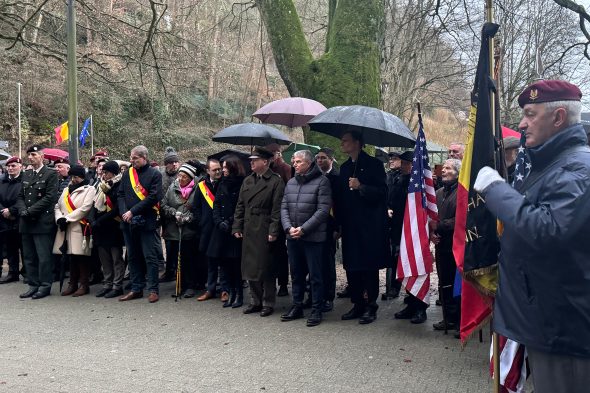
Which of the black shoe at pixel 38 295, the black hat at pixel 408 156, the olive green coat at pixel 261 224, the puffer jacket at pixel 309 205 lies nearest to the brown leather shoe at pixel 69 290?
the black shoe at pixel 38 295

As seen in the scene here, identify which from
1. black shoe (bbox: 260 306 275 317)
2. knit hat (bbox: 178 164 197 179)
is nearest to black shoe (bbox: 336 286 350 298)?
black shoe (bbox: 260 306 275 317)

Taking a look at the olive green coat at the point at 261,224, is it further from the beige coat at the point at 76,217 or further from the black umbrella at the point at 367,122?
the beige coat at the point at 76,217

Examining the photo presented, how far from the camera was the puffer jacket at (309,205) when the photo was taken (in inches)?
271

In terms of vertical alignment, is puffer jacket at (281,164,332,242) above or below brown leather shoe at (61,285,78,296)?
above

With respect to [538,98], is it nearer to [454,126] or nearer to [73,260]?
[73,260]

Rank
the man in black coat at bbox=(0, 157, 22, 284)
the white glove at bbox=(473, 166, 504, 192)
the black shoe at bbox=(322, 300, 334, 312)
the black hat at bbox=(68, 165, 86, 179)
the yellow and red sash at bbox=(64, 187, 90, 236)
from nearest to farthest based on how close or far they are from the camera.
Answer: the white glove at bbox=(473, 166, 504, 192) < the black shoe at bbox=(322, 300, 334, 312) < the yellow and red sash at bbox=(64, 187, 90, 236) < the black hat at bbox=(68, 165, 86, 179) < the man in black coat at bbox=(0, 157, 22, 284)

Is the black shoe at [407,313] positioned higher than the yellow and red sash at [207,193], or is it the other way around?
the yellow and red sash at [207,193]

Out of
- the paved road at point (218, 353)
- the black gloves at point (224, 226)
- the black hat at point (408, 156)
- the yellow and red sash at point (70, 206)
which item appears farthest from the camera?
the yellow and red sash at point (70, 206)

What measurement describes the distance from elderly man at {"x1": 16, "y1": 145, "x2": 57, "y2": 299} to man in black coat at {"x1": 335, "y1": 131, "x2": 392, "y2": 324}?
4589 millimetres

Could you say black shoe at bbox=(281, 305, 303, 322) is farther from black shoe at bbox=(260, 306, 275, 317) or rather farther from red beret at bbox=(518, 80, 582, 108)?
red beret at bbox=(518, 80, 582, 108)

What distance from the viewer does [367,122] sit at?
249 inches

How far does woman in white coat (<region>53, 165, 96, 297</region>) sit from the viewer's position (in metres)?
8.55

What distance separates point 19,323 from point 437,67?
2004 cm

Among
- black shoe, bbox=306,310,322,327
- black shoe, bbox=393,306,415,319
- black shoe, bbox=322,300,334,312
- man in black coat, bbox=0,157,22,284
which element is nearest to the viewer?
black shoe, bbox=306,310,322,327
